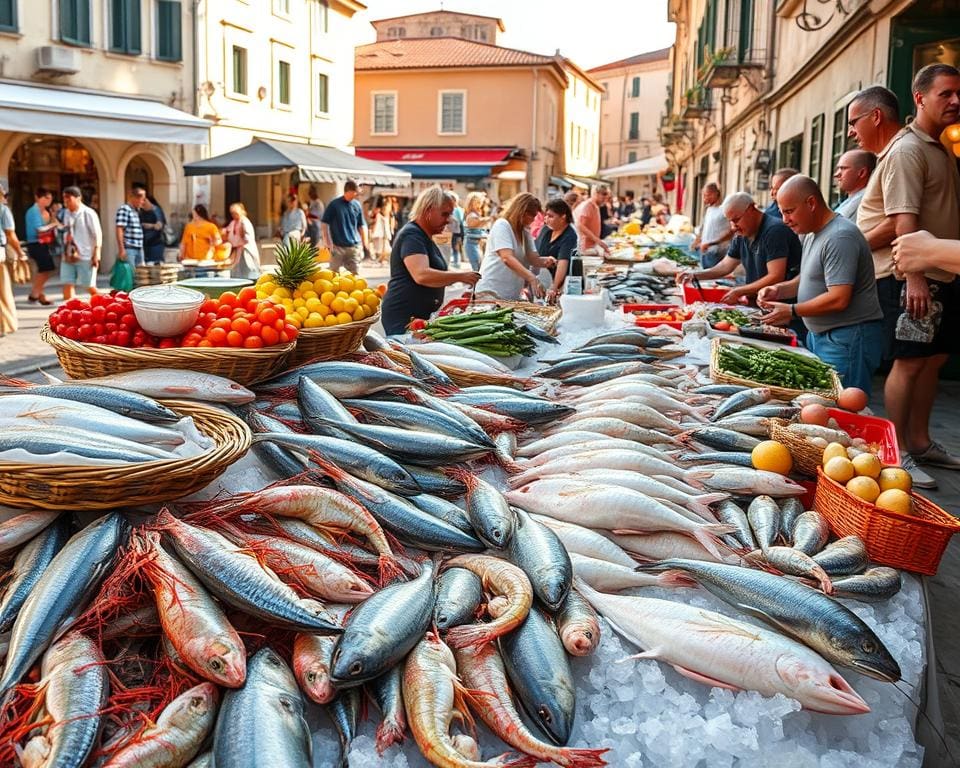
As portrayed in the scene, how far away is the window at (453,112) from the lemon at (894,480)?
141 ft

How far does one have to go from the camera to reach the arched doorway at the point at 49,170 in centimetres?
2005

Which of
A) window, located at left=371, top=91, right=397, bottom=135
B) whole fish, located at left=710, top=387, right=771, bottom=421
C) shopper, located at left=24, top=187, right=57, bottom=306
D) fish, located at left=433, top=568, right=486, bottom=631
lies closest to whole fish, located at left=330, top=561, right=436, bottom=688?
fish, located at left=433, top=568, right=486, bottom=631

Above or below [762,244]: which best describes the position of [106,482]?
below

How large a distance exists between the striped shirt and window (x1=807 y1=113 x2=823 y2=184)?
11.0m

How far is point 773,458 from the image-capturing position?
2.92m

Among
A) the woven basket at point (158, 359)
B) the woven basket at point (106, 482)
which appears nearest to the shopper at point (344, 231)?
the woven basket at point (158, 359)

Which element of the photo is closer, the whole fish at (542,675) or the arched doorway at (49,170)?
the whole fish at (542,675)

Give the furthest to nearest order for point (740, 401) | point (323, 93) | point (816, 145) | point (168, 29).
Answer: point (323, 93) < point (168, 29) < point (816, 145) < point (740, 401)

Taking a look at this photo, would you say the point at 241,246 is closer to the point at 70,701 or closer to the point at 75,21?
the point at 75,21

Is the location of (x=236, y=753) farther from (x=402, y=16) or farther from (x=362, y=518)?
(x=402, y=16)

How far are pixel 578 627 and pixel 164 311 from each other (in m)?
1.89

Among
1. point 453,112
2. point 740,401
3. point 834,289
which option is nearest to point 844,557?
point 740,401

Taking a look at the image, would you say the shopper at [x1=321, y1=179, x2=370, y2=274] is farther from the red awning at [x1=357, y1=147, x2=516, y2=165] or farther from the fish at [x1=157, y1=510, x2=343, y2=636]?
the red awning at [x1=357, y1=147, x2=516, y2=165]

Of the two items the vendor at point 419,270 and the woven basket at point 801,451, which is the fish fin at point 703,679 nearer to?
the woven basket at point 801,451
